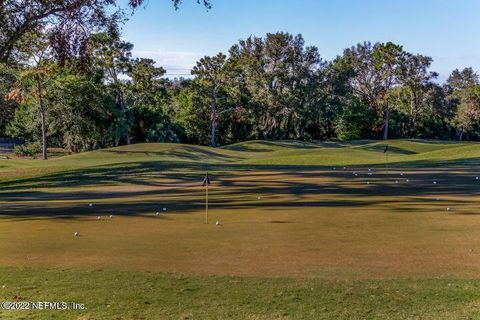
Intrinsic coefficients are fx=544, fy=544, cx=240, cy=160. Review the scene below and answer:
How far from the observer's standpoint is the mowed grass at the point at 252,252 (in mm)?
6676

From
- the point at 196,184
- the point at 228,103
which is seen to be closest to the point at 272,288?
the point at 196,184

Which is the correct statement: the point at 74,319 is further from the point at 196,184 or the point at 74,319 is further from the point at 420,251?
the point at 196,184

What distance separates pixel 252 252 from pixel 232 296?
2.50 metres

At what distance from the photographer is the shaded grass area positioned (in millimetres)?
6316

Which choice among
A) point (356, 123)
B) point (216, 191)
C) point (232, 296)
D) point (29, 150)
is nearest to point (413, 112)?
point (356, 123)

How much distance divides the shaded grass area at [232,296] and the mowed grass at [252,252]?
0.08 feet

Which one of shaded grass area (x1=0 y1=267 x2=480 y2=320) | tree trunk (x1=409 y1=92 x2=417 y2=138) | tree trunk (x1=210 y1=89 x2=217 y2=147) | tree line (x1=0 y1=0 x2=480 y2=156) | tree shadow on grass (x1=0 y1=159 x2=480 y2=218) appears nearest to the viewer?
shaded grass area (x1=0 y1=267 x2=480 y2=320)

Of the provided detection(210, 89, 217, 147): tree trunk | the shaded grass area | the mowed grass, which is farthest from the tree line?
the shaded grass area

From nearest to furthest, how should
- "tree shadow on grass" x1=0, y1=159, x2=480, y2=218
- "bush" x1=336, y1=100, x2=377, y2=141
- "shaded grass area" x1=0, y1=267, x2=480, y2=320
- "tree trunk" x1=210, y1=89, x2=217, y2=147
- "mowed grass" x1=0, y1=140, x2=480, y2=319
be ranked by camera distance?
1. "shaded grass area" x1=0, y1=267, x2=480, y2=320
2. "mowed grass" x1=0, y1=140, x2=480, y2=319
3. "tree shadow on grass" x1=0, y1=159, x2=480, y2=218
4. "tree trunk" x1=210, y1=89, x2=217, y2=147
5. "bush" x1=336, y1=100, x2=377, y2=141

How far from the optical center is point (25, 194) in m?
21.1

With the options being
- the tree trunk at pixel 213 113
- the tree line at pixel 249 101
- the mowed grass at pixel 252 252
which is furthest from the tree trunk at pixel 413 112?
the mowed grass at pixel 252 252

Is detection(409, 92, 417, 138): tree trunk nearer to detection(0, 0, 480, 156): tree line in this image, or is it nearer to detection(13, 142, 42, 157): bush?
detection(0, 0, 480, 156): tree line

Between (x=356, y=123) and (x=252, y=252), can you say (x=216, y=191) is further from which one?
(x=356, y=123)

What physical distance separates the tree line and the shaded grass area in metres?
44.1
